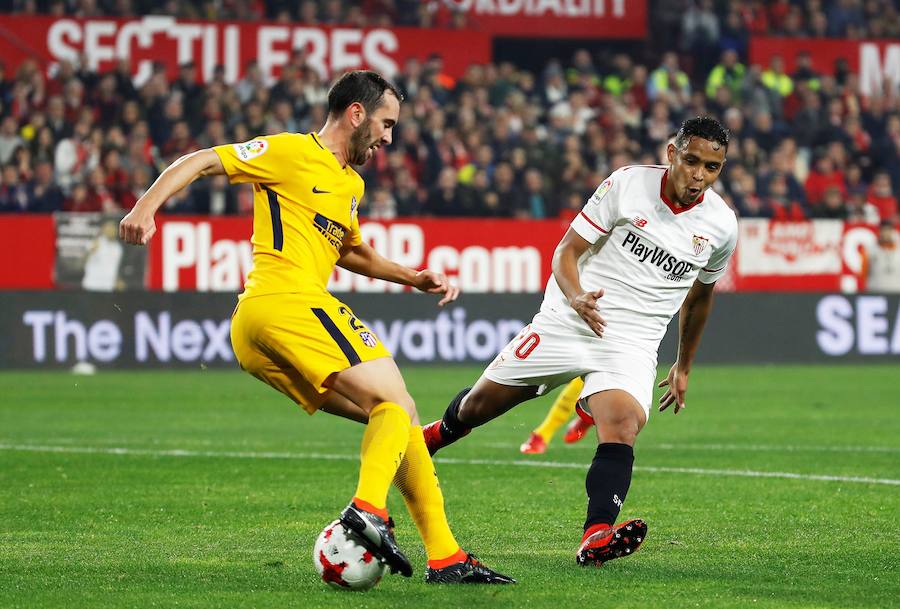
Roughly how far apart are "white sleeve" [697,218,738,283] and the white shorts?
1.67 feet

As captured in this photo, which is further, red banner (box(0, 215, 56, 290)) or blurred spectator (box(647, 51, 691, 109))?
blurred spectator (box(647, 51, 691, 109))

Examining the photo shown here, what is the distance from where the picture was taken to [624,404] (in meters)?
6.46

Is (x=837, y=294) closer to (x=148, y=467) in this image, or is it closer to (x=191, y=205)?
(x=191, y=205)

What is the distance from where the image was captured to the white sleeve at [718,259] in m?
6.93

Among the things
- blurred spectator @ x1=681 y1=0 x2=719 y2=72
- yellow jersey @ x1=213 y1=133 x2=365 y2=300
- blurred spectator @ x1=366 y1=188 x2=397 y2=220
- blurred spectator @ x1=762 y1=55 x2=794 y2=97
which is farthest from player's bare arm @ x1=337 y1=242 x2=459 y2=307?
blurred spectator @ x1=681 y1=0 x2=719 y2=72

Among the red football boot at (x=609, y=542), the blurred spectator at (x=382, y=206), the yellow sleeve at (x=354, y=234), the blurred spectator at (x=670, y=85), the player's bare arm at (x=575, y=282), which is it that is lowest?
the red football boot at (x=609, y=542)

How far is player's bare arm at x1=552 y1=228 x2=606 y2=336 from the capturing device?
6289 millimetres

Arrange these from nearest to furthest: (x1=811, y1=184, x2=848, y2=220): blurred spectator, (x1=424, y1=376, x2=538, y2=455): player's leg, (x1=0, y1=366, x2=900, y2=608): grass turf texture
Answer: (x1=0, y1=366, x2=900, y2=608): grass turf texture < (x1=424, y1=376, x2=538, y2=455): player's leg < (x1=811, y1=184, x2=848, y2=220): blurred spectator

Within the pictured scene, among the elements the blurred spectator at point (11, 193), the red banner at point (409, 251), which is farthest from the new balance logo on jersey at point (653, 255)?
the blurred spectator at point (11, 193)

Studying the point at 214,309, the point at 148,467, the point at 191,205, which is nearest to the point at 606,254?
the point at 148,467

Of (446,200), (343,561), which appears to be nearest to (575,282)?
(343,561)

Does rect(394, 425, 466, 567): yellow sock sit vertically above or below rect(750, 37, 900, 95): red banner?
below

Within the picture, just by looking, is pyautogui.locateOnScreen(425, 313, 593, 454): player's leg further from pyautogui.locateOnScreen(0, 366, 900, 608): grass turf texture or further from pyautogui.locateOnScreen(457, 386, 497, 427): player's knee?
pyautogui.locateOnScreen(0, 366, 900, 608): grass turf texture

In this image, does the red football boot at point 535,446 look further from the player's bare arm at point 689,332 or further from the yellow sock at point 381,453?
the yellow sock at point 381,453
